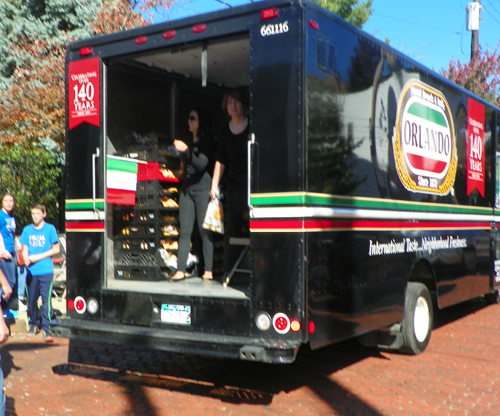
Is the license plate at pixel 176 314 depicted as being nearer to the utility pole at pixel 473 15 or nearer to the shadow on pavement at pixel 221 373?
the shadow on pavement at pixel 221 373

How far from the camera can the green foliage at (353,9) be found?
19328 mm

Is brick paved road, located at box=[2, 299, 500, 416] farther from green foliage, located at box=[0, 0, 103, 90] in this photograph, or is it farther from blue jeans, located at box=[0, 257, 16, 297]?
green foliage, located at box=[0, 0, 103, 90]

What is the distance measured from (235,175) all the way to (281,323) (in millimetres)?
1804

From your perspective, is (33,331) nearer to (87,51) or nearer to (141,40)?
(87,51)

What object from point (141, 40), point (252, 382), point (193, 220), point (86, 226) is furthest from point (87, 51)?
point (252, 382)

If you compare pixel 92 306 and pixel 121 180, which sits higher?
pixel 121 180

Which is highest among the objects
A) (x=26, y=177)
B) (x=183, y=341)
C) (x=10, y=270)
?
(x=26, y=177)

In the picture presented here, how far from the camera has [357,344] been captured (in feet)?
26.0

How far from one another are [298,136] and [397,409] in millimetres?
2403

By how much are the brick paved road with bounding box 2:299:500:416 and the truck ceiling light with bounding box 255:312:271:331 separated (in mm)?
754

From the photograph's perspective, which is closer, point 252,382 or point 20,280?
point 252,382

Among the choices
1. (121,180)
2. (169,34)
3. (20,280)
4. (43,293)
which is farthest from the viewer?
(20,280)

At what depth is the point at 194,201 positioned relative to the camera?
21.5 ft

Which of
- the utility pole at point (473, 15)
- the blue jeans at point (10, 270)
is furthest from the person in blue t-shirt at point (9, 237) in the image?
the utility pole at point (473, 15)
